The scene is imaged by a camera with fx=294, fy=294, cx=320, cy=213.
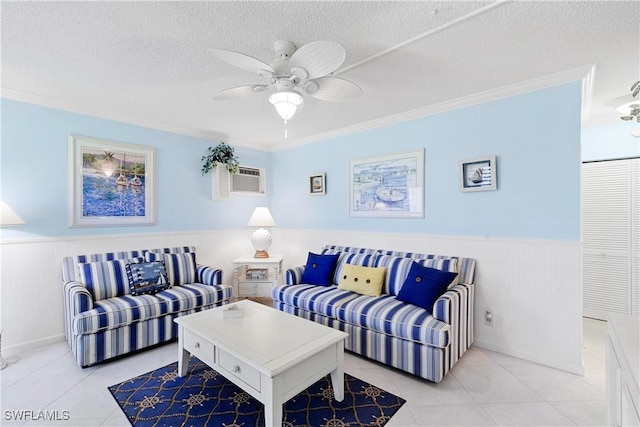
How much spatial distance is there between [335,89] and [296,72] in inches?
13.0

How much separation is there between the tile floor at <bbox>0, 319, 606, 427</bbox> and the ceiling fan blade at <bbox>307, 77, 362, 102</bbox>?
2133 millimetres

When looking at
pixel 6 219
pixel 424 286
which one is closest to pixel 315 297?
pixel 424 286

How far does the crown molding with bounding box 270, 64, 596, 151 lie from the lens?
2330 mm

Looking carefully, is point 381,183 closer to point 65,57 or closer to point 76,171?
point 65,57

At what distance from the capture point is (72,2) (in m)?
1.57

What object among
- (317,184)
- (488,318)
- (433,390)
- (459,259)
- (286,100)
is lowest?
(433,390)

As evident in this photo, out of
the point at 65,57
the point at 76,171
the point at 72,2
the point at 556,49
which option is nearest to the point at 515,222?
the point at 556,49

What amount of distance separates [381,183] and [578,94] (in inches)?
74.2

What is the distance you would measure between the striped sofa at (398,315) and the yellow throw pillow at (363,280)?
6 centimetres

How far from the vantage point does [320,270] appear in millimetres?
3383

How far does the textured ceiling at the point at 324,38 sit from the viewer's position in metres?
1.63

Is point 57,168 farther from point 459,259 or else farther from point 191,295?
point 459,259

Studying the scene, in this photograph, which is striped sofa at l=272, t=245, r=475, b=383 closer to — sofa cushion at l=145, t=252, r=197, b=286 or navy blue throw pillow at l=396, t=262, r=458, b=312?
navy blue throw pillow at l=396, t=262, r=458, b=312

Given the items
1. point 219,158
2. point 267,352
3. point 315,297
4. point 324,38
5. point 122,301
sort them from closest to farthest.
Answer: point 267,352 < point 324,38 < point 122,301 < point 315,297 < point 219,158
